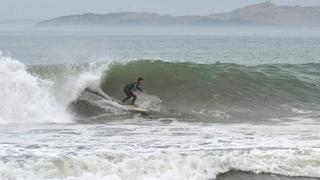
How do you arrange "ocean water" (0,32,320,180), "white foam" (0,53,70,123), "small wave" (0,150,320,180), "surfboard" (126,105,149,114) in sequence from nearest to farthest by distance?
"small wave" (0,150,320,180) < "ocean water" (0,32,320,180) < "white foam" (0,53,70,123) < "surfboard" (126,105,149,114)

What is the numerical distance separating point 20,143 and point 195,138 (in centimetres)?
367

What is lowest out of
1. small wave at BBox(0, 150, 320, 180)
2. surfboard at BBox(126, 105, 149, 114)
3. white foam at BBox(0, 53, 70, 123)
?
small wave at BBox(0, 150, 320, 180)

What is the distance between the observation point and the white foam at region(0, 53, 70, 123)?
16625 mm

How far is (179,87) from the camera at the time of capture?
71.3ft

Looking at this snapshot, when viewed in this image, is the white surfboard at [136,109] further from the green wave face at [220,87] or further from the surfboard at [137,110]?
the green wave face at [220,87]

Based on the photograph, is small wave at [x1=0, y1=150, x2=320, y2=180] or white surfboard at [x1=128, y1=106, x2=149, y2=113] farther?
white surfboard at [x1=128, y1=106, x2=149, y2=113]

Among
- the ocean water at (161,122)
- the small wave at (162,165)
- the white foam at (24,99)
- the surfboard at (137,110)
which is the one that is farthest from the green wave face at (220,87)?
the small wave at (162,165)

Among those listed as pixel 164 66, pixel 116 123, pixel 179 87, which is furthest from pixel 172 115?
pixel 164 66

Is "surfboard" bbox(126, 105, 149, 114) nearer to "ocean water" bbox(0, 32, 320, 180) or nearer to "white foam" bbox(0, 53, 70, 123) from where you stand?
"ocean water" bbox(0, 32, 320, 180)

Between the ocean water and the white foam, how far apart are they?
0.03 meters

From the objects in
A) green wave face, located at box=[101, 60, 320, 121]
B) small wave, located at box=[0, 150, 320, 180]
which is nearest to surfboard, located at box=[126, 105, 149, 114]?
green wave face, located at box=[101, 60, 320, 121]

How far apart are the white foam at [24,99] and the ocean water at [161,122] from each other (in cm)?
3

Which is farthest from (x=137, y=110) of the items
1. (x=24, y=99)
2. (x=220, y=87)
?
(x=220, y=87)

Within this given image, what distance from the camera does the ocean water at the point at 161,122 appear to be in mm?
10586
